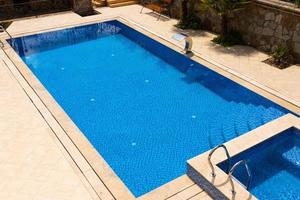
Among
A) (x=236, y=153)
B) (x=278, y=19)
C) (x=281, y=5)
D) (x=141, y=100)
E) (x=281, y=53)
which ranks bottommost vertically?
(x=141, y=100)

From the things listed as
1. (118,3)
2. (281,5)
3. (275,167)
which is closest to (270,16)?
(281,5)

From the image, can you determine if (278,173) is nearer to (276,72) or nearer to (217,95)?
(217,95)

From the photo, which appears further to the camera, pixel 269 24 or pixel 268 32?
pixel 268 32

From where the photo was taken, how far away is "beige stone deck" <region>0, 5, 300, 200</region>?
29.1 ft

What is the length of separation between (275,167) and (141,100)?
223 inches

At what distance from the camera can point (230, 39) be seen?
1673 cm

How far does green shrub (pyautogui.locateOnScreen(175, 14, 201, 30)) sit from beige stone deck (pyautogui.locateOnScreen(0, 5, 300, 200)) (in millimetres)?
1119

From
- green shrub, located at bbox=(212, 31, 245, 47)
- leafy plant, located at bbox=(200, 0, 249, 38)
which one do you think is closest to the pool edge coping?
green shrub, located at bbox=(212, 31, 245, 47)

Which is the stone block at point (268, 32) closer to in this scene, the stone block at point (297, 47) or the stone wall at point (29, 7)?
the stone block at point (297, 47)

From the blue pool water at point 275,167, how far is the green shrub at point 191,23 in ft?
31.1

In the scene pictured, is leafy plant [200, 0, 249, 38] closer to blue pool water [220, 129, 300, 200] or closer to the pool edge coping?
the pool edge coping

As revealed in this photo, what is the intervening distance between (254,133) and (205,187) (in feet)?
8.76

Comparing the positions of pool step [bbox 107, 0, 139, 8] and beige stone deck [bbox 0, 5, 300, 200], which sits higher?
pool step [bbox 107, 0, 139, 8]

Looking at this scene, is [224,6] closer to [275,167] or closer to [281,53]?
[281,53]
